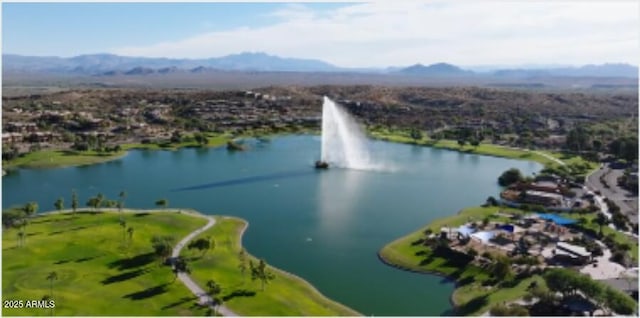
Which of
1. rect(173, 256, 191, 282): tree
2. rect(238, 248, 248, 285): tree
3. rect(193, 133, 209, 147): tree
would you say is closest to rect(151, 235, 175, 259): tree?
rect(173, 256, 191, 282): tree

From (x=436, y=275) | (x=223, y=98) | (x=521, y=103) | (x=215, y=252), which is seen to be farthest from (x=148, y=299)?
(x=521, y=103)

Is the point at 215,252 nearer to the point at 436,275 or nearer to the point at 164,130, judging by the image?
the point at 436,275

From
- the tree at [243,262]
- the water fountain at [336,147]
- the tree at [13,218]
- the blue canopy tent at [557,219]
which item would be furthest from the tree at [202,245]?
the water fountain at [336,147]

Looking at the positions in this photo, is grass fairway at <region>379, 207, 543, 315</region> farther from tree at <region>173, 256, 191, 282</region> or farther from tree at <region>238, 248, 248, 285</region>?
tree at <region>173, 256, 191, 282</region>

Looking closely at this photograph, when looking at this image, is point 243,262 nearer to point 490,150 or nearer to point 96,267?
point 96,267

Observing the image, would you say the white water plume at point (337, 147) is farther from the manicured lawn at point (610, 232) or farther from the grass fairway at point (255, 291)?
the grass fairway at point (255, 291)

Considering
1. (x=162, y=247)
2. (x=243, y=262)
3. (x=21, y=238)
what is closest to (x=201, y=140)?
(x=21, y=238)
